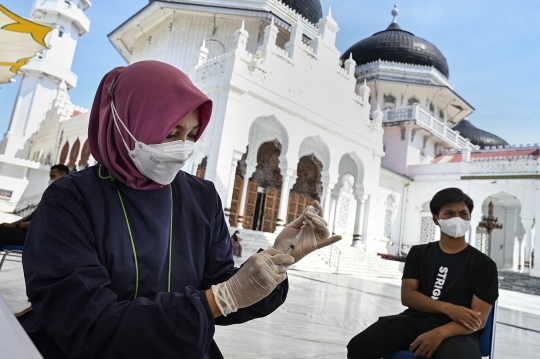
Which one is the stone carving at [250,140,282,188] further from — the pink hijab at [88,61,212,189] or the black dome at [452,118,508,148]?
the black dome at [452,118,508,148]

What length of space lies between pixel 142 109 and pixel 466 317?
1552 mm

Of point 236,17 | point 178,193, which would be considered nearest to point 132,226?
point 178,193

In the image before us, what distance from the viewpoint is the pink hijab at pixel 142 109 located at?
3.30 ft

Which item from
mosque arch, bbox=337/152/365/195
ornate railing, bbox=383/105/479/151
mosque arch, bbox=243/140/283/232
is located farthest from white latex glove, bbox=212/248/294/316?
ornate railing, bbox=383/105/479/151

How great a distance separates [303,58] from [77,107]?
16892 millimetres

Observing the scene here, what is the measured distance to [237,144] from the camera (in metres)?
9.79

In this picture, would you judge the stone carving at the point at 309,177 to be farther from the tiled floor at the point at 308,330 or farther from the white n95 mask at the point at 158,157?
the white n95 mask at the point at 158,157

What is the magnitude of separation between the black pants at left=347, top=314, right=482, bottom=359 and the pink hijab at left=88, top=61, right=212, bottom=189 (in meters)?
1.21

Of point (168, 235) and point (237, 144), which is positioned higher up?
point (237, 144)

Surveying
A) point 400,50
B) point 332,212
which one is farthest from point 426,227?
point 400,50

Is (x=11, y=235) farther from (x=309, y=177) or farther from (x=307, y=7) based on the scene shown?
(x=307, y=7)

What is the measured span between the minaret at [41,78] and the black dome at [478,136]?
25.3 meters

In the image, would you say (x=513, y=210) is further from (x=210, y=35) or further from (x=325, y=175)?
(x=210, y=35)

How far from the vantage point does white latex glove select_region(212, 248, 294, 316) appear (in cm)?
88
